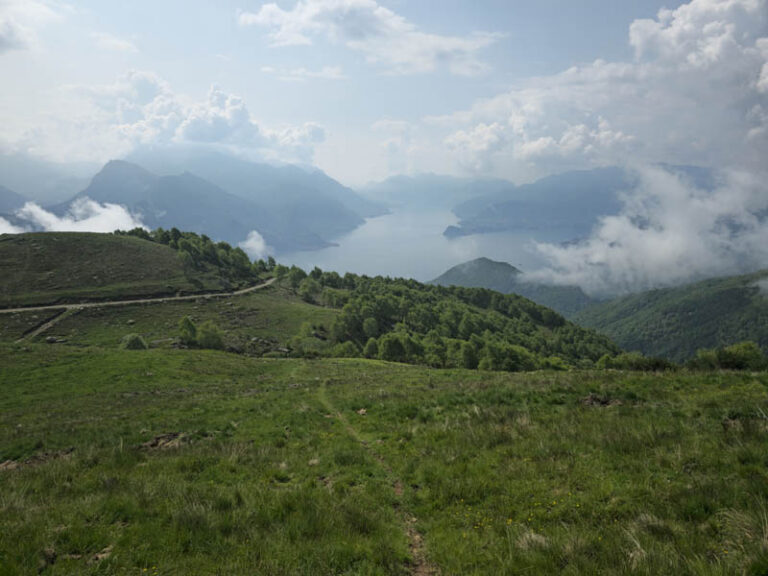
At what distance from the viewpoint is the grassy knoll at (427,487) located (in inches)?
252

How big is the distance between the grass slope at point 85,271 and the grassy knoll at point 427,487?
291 ft

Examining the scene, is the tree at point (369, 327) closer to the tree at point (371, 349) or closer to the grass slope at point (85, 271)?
the tree at point (371, 349)

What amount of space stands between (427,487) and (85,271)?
393 feet

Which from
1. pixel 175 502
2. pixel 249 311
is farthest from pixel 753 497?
pixel 249 311

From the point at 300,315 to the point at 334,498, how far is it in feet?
312

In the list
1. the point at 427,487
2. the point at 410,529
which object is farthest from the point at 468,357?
the point at 410,529

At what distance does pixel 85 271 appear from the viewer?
98688 mm

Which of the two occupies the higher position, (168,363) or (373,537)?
(373,537)

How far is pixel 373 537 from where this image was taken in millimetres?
7582

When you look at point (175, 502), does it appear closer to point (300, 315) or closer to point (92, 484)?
point (92, 484)

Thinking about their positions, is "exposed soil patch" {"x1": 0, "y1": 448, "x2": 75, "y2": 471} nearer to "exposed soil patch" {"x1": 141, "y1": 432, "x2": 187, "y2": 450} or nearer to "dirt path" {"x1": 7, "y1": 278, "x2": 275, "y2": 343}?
"exposed soil patch" {"x1": 141, "y1": 432, "x2": 187, "y2": 450}

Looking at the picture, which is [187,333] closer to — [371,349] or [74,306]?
[74,306]

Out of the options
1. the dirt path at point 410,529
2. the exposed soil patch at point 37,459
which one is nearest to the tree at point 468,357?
the dirt path at point 410,529

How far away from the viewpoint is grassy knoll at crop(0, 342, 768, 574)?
641 cm
